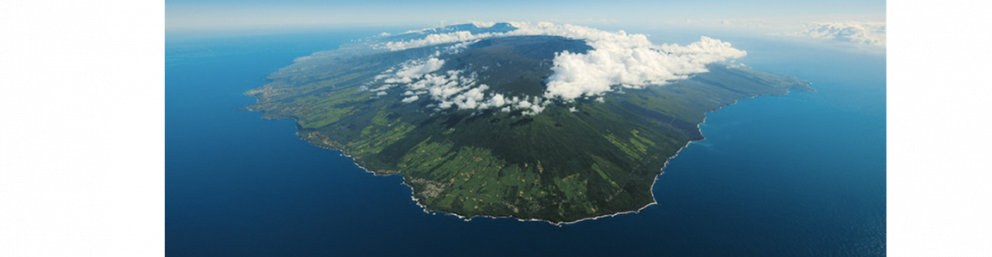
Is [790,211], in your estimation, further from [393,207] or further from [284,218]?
[284,218]

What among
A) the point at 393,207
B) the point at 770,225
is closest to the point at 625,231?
the point at 770,225

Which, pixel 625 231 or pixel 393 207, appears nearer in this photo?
pixel 625 231

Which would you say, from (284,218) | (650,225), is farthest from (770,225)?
(284,218)
